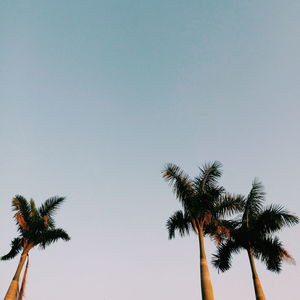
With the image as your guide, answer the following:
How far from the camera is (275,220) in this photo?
18312 mm

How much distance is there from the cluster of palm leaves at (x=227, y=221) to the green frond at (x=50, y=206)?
9.29 metres

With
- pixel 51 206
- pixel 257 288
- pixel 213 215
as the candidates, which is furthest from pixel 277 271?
pixel 51 206

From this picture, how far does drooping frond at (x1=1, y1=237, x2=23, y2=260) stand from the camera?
2116 cm

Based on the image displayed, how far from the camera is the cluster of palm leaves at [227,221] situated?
18.2 meters

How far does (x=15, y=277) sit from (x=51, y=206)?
5.52 m

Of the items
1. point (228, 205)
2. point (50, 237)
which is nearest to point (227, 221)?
point (228, 205)

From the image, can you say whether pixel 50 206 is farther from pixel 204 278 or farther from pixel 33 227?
pixel 204 278

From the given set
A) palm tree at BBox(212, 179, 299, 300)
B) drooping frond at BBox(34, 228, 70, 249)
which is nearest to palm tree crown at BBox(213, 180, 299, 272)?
palm tree at BBox(212, 179, 299, 300)

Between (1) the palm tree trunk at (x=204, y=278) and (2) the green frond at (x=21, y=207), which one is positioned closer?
(1) the palm tree trunk at (x=204, y=278)

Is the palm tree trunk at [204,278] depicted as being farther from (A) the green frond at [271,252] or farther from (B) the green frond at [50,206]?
(B) the green frond at [50,206]

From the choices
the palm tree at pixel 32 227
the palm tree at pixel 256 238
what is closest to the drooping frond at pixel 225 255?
the palm tree at pixel 256 238

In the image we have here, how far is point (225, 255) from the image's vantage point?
20.7m

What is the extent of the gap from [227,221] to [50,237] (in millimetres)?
13179

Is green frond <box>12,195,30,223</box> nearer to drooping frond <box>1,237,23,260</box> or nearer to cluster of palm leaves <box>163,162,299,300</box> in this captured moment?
drooping frond <box>1,237,23,260</box>
